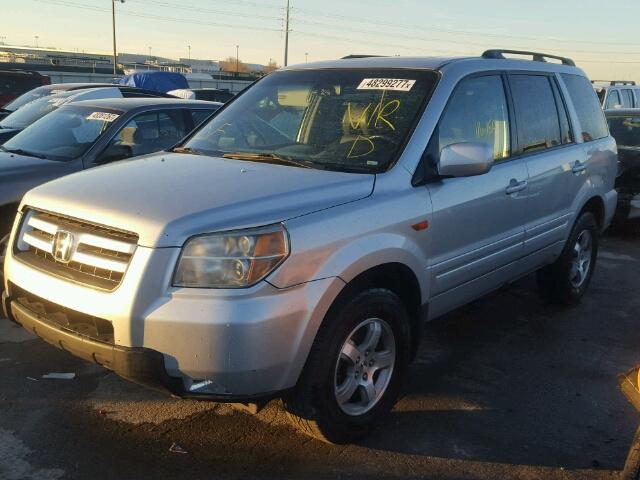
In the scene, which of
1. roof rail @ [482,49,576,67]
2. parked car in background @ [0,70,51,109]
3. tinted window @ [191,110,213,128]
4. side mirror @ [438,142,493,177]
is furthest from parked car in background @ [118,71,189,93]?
side mirror @ [438,142,493,177]

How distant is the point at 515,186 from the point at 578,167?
1152 millimetres

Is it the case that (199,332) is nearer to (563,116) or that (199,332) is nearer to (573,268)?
(563,116)

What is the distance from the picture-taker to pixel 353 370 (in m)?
3.14

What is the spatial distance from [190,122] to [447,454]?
4.68 m

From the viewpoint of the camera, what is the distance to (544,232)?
15.2 feet

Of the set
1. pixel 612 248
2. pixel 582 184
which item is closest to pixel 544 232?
pixel 582 184

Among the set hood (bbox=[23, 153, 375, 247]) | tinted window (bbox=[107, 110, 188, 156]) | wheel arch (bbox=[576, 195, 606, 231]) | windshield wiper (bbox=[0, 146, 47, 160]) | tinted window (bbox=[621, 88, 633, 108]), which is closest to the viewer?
hood (bbox=[23, 153, 375, 247])

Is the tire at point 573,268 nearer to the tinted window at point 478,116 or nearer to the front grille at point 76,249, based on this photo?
the tinted window at point 478,116

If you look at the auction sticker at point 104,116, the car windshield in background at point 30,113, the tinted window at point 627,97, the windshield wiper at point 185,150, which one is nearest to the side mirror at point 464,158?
the windshield wiper at point 185,150

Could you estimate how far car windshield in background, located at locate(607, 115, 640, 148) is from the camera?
928 cm

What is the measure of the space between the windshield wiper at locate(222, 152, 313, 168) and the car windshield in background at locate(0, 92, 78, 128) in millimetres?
5376

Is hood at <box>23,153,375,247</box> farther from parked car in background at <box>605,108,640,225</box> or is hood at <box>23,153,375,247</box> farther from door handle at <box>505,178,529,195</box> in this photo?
parked car in background at <box>605,108,640,225</box>

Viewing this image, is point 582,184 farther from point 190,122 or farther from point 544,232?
point 190,122

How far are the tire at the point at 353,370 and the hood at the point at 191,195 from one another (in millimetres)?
523
